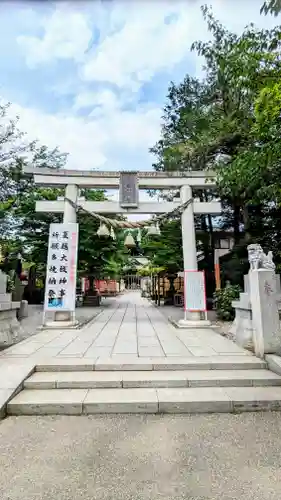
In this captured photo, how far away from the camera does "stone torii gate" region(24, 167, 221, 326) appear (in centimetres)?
823

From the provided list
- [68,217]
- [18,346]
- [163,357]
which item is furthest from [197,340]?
[68,217]

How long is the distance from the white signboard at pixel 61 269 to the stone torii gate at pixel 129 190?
0.64 m

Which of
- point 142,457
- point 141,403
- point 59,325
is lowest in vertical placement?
point 142,457

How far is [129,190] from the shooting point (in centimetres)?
825

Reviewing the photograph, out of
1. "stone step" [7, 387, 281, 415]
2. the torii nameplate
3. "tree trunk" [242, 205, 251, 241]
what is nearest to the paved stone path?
"stone step" [7, 387, 281, 415]

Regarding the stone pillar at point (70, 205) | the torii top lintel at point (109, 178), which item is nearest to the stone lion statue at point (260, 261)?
the torii top lintel at point (109, 178)

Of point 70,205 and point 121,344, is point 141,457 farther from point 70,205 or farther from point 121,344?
point 70,205

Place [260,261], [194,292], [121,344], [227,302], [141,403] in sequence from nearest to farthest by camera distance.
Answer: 1. [141,403]
2. [260,261]
3. [121,344]
4. [194,292]
5. [227,302]

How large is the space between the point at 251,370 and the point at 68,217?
633cm

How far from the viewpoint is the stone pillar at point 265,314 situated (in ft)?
14.1

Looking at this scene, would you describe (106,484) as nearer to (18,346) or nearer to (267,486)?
(267,486)

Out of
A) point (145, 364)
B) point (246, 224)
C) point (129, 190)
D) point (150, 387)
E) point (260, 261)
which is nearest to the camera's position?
point (150, 387)

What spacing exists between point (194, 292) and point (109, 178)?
4.30 metres

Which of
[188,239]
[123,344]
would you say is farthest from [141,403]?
[188,239]
